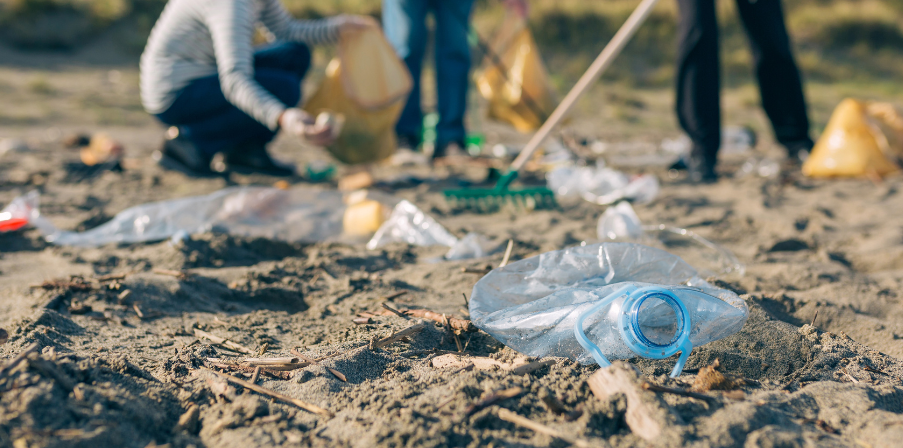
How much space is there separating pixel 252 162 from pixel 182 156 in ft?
1.03

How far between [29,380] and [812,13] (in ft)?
41.6

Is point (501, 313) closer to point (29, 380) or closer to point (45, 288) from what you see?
point (29, 380)

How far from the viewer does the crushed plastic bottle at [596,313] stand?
1.08m

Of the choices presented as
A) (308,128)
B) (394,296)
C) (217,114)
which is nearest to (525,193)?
(308,128)

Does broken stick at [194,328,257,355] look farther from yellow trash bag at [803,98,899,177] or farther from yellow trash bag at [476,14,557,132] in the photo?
yellow trash bag at [803,98,899,177]

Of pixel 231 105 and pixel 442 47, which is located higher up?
pixel 442 47

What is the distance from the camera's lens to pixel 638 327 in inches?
42.1

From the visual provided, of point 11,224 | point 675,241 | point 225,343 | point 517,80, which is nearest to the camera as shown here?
point 225,343

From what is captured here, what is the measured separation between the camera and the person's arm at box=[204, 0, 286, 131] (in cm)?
231

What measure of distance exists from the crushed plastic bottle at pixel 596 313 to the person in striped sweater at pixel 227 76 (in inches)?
45.6

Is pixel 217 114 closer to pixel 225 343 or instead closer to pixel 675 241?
pixel 225 343

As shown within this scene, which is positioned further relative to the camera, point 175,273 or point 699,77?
point 699,77

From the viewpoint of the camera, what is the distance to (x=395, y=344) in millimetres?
1217

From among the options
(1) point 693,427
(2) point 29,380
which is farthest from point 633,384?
(2) point 29,380
